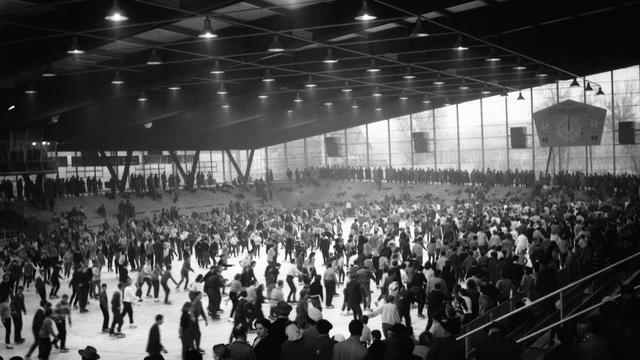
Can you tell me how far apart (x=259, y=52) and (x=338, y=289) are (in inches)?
317

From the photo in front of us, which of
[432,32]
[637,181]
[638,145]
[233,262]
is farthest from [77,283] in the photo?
[638,145]

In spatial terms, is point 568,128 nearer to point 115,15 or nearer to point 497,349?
point 115,15

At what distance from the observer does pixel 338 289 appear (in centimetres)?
2167

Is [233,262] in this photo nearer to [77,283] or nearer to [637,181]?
[77,283]

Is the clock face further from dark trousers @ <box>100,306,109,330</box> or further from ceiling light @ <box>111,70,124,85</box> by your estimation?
dark trousers @ <box>100,306,109,330</box>

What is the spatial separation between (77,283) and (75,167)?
100 feet

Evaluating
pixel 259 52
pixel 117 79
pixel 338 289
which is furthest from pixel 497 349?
pixel 117 79

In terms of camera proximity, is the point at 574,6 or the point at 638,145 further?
the point at 638,145

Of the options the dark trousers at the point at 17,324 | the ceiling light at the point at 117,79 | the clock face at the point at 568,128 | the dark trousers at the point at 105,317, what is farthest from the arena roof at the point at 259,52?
the dark trousers at the point at 17,324

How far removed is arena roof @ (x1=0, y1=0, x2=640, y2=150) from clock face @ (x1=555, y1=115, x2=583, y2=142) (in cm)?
266

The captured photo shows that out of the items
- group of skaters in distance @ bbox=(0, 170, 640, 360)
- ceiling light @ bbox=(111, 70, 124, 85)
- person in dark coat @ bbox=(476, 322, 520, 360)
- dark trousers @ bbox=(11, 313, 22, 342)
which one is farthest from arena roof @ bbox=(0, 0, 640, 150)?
person in dark coat @ bbox=(476, 322, 520, 360)

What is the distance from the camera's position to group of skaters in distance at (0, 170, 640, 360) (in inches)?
342

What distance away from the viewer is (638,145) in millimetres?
43812

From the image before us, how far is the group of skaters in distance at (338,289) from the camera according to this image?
869cm
